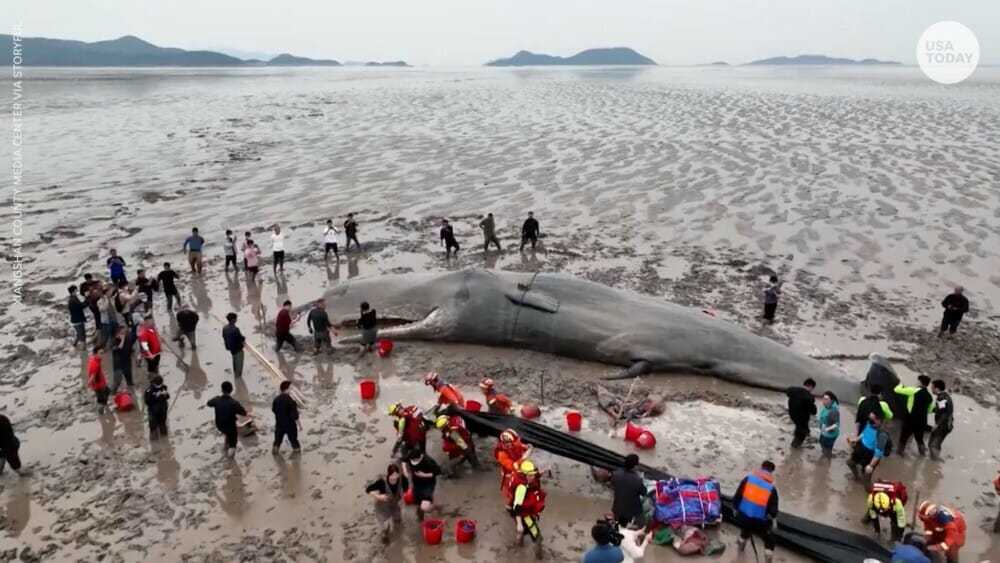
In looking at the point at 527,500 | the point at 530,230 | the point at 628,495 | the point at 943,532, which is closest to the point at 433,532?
the point at 527,500

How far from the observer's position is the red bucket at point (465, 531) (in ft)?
29.6

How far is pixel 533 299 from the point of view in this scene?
14.7 meters

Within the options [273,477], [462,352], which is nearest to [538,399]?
[462,352]

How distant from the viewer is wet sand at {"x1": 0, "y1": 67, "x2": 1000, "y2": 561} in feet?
32.0

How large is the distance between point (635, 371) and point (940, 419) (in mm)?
4891

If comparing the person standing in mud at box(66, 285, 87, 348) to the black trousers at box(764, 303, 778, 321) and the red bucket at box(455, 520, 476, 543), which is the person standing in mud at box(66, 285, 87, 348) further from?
the black trousers at box(764, 303, 778, 321)

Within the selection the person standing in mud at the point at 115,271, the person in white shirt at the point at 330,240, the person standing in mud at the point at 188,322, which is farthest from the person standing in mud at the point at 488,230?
the person standing in mud at the point at 115,271

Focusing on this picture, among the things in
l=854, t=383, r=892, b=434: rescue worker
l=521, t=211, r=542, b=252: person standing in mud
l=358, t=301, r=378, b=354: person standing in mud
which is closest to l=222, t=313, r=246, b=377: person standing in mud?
l=358, t=301, r=378, b=354: person standing in mud

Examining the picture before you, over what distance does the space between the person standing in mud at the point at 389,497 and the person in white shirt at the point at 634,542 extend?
290cm

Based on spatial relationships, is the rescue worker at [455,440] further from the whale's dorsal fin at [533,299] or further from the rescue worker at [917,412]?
the rescue worker at [917,412]

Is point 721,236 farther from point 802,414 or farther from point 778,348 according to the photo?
point 802,414

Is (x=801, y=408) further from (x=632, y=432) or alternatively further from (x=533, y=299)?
(x=533, y=299)

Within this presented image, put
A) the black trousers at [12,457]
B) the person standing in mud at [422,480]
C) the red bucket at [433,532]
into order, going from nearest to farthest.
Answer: the red bucket at [433,532] → the person standing in mud at [422,480] → the black trousers at [12,457]

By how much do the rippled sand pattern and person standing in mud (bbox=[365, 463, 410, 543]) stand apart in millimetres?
14328
